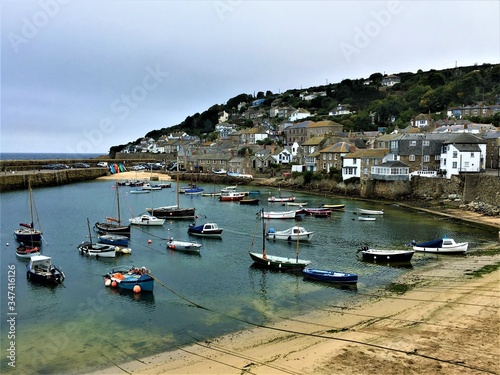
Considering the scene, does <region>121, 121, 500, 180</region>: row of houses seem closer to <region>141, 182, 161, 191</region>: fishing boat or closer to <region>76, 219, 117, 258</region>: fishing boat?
<region>141, 182, 161, 191</region>: fishing boat

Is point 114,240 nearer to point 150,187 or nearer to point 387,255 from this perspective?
point 387,255

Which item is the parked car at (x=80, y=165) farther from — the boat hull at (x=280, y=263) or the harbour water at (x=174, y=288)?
the boat hull at (x=280, y=263)

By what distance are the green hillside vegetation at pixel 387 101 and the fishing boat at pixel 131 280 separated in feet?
263

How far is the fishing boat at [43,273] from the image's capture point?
1041 inches

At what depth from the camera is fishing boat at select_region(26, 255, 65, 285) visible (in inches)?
1041

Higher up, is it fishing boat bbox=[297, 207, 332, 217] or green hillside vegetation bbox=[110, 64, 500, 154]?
green hillside vegetation bbox=[110, 64, 500, 154]

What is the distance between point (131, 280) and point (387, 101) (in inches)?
4328

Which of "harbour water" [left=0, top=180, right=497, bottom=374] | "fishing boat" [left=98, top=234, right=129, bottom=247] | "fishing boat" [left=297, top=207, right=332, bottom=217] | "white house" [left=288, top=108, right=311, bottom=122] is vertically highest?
"white house" [left=288, top=108, right=311, bottom=122]

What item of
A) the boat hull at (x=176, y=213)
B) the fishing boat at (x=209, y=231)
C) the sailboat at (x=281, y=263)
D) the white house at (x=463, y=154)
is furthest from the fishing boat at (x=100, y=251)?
the white house at (x=463, y=154)

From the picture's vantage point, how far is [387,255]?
3088cm

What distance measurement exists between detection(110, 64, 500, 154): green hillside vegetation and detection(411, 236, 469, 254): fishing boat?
2413 inches

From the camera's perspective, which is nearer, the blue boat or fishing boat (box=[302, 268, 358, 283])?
fishing boat (box=[302, 268, 358, 283])

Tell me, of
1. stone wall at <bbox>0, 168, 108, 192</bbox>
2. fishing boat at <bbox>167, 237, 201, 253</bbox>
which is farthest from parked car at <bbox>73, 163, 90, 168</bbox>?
fishing boat at <bbox>167, 237, 201, 253</bbox>

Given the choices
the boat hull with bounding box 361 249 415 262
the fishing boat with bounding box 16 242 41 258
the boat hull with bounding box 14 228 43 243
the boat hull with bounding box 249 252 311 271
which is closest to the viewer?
the boat hull with bounding box 249 252 311 271
